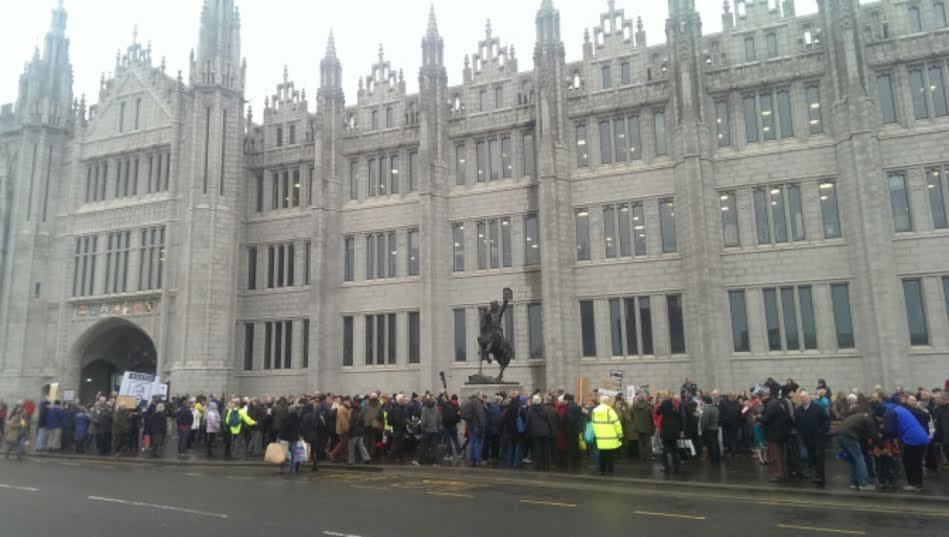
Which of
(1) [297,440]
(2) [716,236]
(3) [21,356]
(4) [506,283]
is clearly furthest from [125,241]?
(2) [716,236]

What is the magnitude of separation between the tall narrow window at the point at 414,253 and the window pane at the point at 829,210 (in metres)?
19.1

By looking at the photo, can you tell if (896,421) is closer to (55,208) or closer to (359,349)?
(359,349)

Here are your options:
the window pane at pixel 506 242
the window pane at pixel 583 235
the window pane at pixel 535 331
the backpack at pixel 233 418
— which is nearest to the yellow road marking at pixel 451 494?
the backpack at pixel 233 418

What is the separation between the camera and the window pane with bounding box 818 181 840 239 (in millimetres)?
28719

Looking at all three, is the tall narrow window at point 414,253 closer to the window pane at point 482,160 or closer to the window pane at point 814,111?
the window pane at point 482,160

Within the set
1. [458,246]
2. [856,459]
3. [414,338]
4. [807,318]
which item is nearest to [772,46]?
[807,318]

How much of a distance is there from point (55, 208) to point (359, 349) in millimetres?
21718

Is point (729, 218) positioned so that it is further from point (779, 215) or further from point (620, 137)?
point (620, 137)

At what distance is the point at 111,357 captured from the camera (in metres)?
42.2

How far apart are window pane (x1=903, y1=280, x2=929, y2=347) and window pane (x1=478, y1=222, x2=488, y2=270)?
18.2 metres

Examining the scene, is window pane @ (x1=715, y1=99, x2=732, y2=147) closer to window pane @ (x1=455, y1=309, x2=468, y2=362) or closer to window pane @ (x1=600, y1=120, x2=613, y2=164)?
window pane @ (x1=600, y1=120, x2=613, y2=164)

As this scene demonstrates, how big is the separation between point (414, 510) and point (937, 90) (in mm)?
28321

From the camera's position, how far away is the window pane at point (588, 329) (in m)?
31.8

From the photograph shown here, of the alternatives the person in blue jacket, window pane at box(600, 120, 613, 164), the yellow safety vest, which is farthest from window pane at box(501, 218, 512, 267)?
the person in blue jacket
